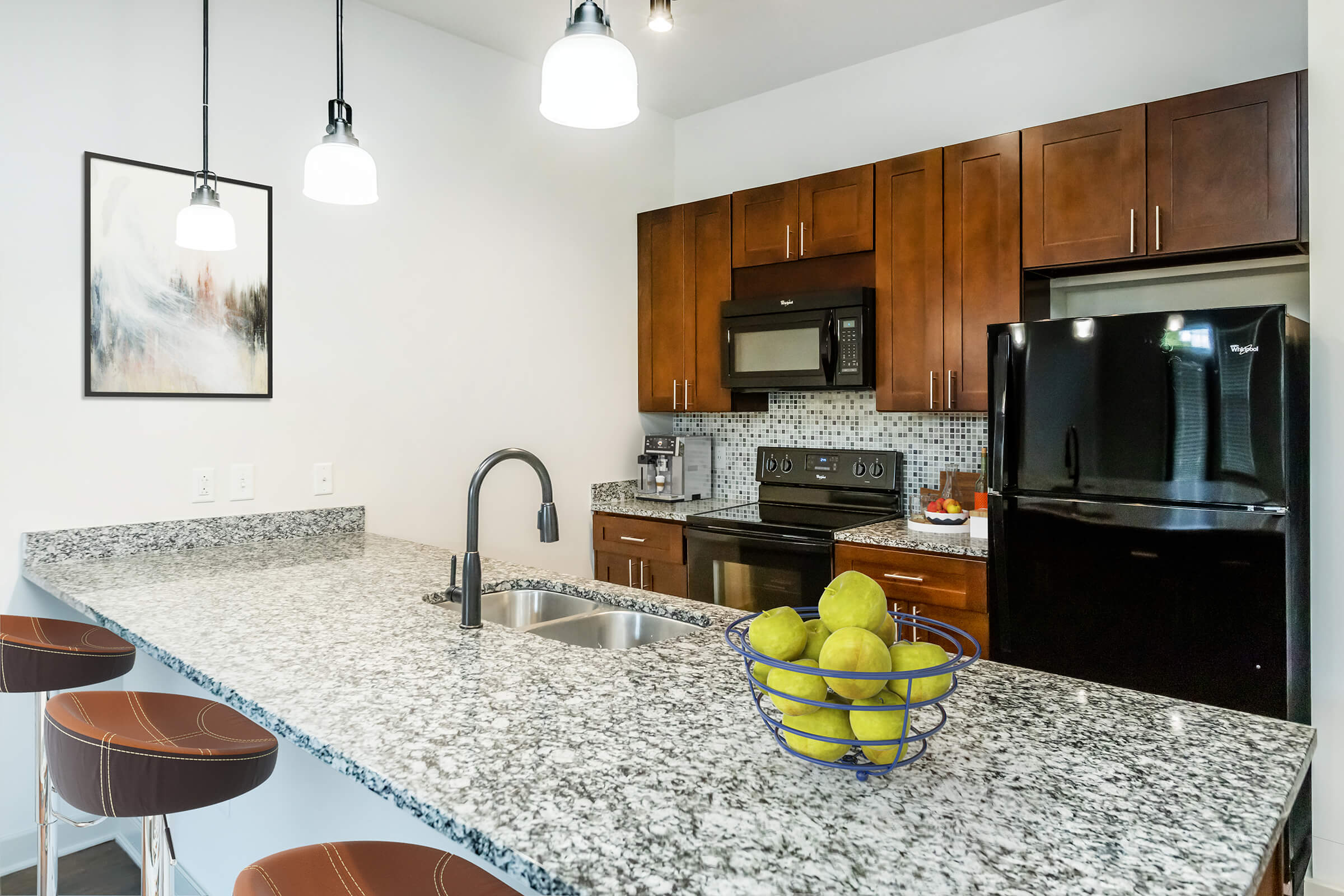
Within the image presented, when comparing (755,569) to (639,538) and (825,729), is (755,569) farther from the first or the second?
(825,729)

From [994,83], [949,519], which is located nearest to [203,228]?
[949,519]

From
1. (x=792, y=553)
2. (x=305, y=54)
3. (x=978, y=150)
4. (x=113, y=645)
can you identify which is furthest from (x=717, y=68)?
(x=113, y=645)

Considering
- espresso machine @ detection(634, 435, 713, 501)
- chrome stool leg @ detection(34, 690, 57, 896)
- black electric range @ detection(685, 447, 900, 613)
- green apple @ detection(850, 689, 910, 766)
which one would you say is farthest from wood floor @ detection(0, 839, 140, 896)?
espresso machine @ detection(634, 435, 713, 501)

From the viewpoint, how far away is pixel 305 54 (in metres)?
2.66

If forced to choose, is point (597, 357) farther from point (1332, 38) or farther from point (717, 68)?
point (1332, 38)

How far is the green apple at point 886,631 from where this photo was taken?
849 millimetres

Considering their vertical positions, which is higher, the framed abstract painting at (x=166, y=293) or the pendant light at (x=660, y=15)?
the pendant light at (x=660, y=15)

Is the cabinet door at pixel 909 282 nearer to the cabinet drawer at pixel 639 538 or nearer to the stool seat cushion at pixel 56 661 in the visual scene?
the cabinet drawer at pixel 639 538

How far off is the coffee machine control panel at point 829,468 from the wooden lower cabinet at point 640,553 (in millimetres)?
608

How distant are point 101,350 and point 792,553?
229 centimetres

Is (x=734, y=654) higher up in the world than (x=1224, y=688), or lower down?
higher up

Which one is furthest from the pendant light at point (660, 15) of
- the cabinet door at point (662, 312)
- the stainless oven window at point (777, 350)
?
the stainless oven window at point (777, 350)

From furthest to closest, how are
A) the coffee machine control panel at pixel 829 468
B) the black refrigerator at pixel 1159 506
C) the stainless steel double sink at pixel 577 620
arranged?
1. the coffee machine control panel at pixel 829 468
2. the black refrigerator at pixel 1159 506
3. the stainless steel double sink at pixel 577 620

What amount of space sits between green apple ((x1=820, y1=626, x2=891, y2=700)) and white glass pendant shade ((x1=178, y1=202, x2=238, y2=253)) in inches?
75.6
